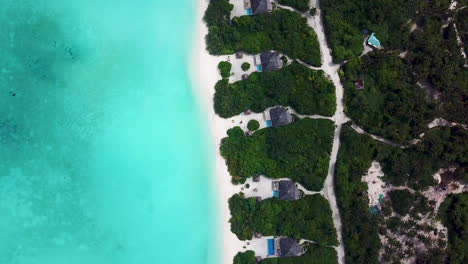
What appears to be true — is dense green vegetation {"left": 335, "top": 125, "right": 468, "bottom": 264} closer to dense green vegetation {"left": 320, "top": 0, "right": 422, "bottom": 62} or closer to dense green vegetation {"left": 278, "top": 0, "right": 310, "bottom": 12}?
dense green vegetation {"left": 320, "top": 0, "right": 422, "bottom": 62}

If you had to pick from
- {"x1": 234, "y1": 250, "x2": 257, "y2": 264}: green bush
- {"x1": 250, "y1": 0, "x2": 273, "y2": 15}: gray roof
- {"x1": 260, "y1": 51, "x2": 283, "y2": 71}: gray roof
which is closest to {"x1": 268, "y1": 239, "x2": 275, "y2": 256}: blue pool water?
{"x1": 234, "y1": 250, "x2": 257, "y2": 264}: green bush

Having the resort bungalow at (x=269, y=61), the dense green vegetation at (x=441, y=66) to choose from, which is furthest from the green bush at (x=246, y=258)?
the dense green vegetation at (x=441, y=66)

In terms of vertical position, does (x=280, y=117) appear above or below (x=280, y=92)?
below

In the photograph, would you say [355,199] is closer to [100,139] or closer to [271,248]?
[271,248]

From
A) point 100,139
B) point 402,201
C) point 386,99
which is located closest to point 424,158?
point 402,201

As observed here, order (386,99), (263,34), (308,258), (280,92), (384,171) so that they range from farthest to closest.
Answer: (386,99) → (263,34) → (384,171) → (280,92) → (308,258)

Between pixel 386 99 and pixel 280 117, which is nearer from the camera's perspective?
pixel 280 117

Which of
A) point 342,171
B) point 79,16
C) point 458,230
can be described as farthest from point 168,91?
point 458,230

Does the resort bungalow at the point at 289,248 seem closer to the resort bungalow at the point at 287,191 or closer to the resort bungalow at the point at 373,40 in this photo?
the resort bungalow at the point at 287,191
